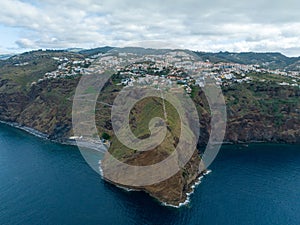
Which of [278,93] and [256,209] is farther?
[278,93]

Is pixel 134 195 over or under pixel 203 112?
under

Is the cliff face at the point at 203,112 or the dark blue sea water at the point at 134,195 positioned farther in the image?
the cliff face at the point at 203,112

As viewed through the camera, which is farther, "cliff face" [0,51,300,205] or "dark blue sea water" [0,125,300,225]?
"cliff face" [0,51,300,205]

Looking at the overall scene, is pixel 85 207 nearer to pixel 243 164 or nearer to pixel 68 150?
pixel 68 150

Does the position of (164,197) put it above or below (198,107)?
below

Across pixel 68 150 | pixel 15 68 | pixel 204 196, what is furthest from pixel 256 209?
pixel 15 68

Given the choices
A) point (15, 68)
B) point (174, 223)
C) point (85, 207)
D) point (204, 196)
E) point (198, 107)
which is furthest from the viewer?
point (15, 68)

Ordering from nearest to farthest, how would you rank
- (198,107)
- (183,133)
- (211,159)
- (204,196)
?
1. (204,196)
2. (183,133)
3. (211,159)
4. (198,107)

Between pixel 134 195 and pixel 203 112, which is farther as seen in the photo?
pixel 203 112
